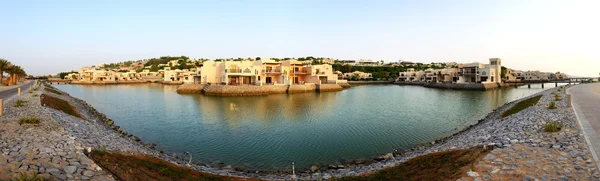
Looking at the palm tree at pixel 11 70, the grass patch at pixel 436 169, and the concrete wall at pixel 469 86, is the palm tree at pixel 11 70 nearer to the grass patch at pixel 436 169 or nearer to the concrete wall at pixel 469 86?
the grass patch at pixel 436 169

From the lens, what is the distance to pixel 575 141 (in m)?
7.59

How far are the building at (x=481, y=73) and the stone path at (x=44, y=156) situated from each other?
73.3m

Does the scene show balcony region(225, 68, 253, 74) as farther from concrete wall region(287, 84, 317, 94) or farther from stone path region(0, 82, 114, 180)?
stone path region(0, 82, 114, 180)

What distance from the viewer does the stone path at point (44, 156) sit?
5711mm

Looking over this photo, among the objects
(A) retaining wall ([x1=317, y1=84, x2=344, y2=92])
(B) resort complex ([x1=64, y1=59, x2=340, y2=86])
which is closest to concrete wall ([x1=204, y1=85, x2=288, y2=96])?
(B) resort complex ([x1=64, y1=59, x2=340, y2=86])

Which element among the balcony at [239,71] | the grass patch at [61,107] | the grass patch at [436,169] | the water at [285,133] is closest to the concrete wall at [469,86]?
the water at [285,133]

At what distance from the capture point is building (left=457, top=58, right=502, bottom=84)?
6425 centimetres

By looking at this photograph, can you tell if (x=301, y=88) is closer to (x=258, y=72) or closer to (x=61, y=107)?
(x=258, y=72)

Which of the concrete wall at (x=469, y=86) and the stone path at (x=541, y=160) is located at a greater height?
the concrete wall at (x=469, y=86)

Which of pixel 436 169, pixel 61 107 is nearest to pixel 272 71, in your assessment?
pixel 61 107

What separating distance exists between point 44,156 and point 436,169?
985 cm

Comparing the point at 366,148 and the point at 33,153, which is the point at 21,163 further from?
the point at 366,148

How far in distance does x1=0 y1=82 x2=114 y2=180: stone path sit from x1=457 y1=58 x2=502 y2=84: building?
7331 centimetres

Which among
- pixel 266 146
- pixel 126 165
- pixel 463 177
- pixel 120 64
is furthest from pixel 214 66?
pixel 120 64
